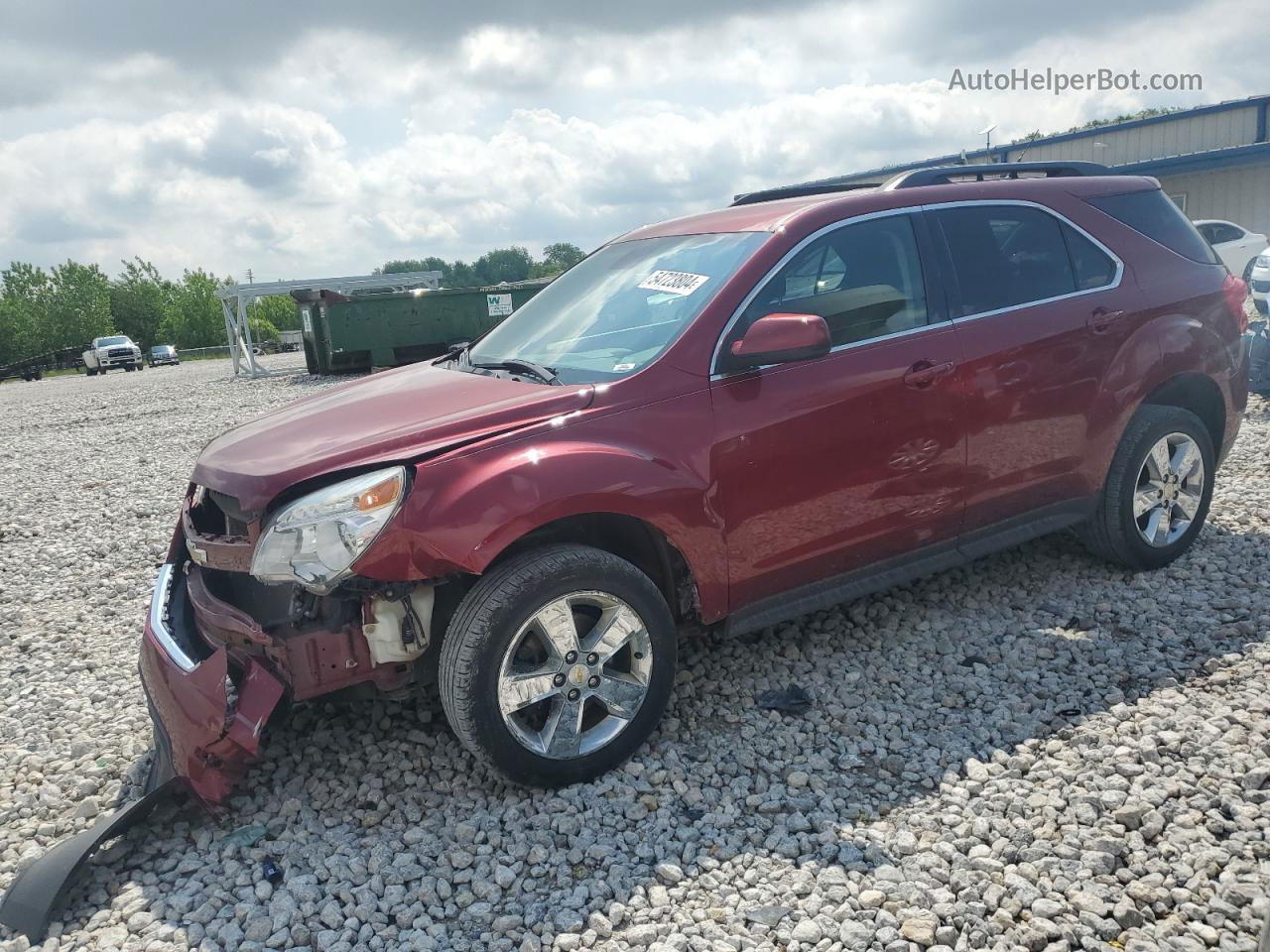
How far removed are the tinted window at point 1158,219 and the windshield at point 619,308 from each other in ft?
6.81

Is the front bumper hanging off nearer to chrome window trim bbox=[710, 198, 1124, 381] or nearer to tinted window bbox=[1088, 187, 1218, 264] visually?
chrome window trim bbox=[710, 198, 1124, 381]

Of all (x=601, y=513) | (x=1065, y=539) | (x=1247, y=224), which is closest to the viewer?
(x=601, y=513)

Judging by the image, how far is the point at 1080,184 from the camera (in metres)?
4.63

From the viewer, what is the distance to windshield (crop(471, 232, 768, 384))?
3605mm

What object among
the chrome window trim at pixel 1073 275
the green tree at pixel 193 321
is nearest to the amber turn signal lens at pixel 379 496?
the chrome window trim at pixel 1073 275

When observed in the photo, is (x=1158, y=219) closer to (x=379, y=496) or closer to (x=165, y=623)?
(x=379, y=496)

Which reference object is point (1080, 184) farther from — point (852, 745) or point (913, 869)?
point (913, 869)

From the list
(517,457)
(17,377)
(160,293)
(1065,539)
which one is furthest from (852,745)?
(160,293)

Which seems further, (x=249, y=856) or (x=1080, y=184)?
(x=1080, y=184)

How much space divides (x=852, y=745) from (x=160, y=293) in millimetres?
87329

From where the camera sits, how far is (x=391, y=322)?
70.3 feet

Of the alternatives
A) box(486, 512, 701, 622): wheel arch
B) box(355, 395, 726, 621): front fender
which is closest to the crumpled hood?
box(355, 395, 726, 621): front fender

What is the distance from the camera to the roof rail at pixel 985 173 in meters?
4.28

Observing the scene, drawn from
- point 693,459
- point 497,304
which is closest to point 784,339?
point 693,459
